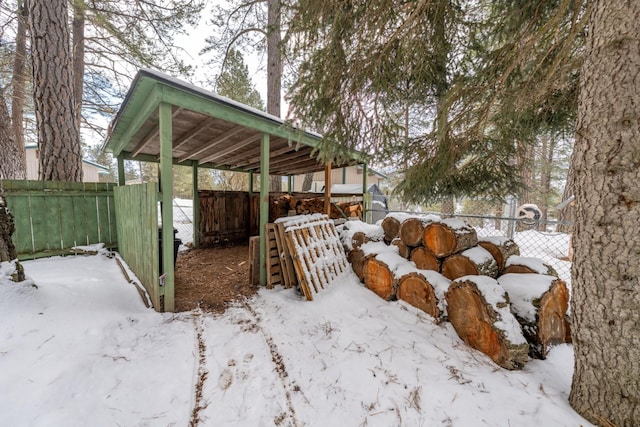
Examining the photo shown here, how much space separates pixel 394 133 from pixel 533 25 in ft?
4.54

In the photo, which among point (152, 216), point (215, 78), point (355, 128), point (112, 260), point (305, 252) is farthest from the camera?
Result: point (215, 78)

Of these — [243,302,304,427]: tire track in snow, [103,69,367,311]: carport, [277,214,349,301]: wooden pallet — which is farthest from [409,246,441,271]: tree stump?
[243,302,304,427]: tire track in snow

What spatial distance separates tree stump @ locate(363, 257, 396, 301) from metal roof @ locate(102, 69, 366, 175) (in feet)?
4.55

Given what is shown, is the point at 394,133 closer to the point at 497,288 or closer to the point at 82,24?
the point at 497,288

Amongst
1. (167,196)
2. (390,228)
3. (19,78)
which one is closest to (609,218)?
(390,228)

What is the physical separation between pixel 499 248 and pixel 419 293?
3.39 ft

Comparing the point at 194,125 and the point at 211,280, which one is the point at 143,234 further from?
the point at 194,125

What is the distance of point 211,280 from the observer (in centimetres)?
366

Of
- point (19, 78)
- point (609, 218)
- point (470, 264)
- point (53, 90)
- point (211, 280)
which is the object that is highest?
point (19, 78)

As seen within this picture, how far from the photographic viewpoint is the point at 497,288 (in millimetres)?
1996

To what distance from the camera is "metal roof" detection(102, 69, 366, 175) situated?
233cm

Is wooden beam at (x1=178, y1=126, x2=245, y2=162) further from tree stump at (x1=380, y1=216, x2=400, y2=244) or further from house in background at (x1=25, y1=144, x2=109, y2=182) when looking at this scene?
house in background at (x1=25, y1=144, x2=109, y2=182)

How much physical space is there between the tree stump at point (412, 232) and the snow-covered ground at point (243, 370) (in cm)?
77

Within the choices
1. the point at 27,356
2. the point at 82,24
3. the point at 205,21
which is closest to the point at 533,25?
the point at 27,356
